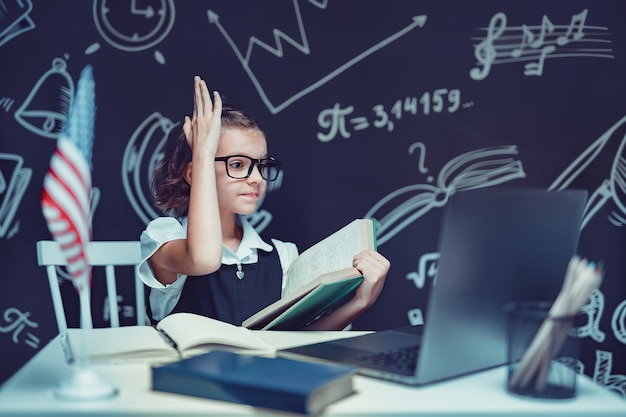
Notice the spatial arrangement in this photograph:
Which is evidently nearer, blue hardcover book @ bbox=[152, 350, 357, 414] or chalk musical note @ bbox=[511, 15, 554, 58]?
blue hardcover book @ bbox=[152, 350, 357, 414]

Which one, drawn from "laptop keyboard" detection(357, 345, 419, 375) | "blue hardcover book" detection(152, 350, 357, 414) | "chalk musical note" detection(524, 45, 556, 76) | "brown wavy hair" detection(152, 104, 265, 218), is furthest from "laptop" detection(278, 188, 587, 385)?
"chalk musical note" detection(524, 45, 556, 76)

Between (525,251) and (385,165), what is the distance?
4.09ft

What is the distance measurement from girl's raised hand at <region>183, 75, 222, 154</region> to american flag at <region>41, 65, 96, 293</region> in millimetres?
625

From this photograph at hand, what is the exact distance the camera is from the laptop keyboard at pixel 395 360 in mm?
969

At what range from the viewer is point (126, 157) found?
7.02ft

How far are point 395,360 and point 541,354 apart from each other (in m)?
0.23

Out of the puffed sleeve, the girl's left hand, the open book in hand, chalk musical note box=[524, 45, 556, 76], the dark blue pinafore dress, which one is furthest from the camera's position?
chalk musical note box=[524, 45, 556, 76]

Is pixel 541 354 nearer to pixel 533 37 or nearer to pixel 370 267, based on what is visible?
pixel 370 267

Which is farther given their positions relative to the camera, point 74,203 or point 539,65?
point 539,65

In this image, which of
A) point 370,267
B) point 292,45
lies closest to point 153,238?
point 370,267

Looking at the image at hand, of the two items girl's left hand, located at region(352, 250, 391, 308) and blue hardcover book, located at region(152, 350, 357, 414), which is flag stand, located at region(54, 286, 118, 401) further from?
girl's left hand, located at region(352, 250, 391, 308)

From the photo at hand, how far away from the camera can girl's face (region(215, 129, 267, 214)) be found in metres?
1.74

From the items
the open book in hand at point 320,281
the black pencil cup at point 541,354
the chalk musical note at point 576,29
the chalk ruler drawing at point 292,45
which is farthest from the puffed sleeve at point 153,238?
the chalk musical note at point 576,29

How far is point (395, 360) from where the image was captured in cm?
102
